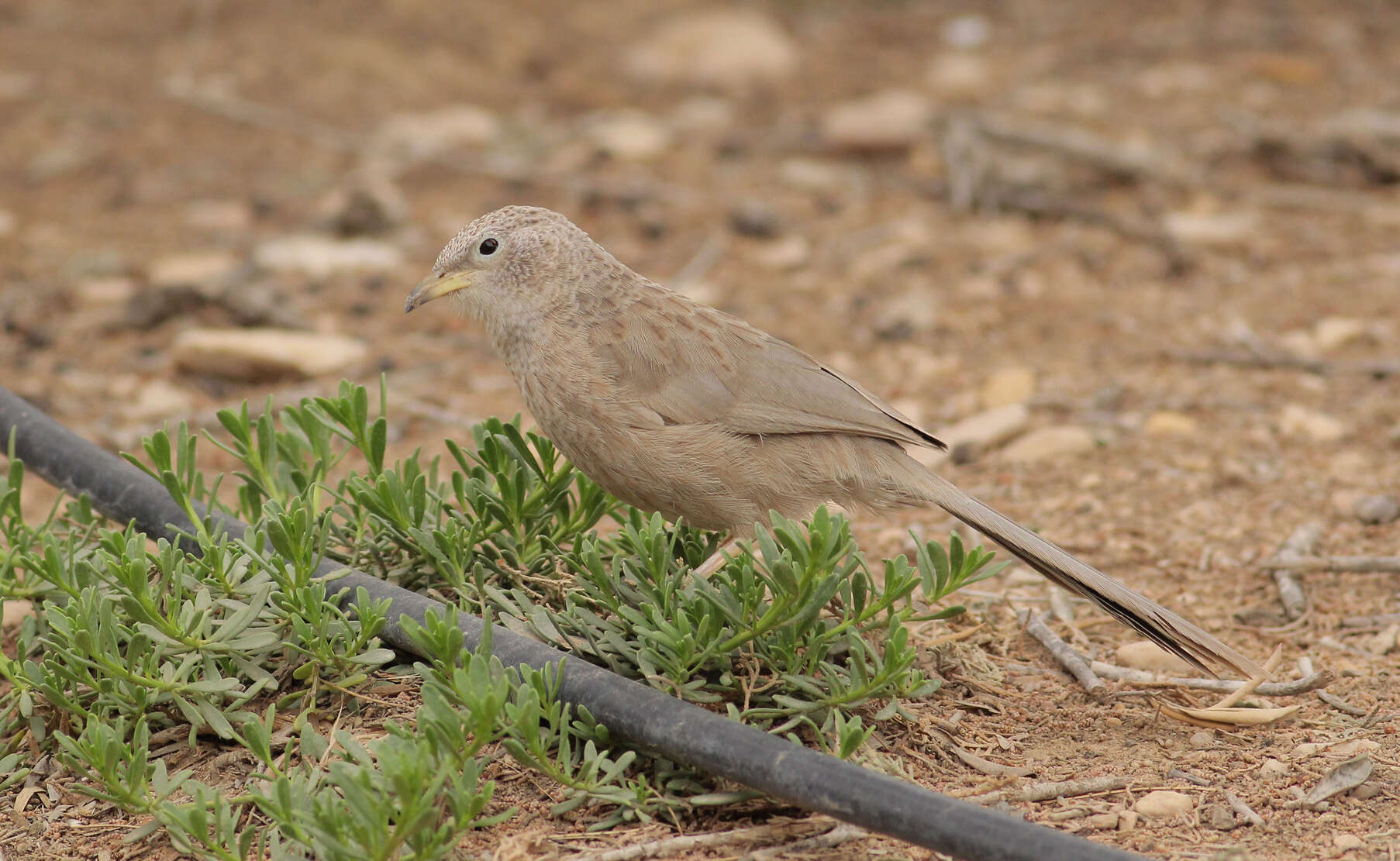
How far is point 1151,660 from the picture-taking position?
427 centimetres

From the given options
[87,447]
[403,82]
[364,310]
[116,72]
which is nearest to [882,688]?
[87,447]

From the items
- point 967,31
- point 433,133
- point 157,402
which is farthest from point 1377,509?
point 967,31

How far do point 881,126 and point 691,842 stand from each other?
724 cm

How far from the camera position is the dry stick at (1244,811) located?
3336 millimetres

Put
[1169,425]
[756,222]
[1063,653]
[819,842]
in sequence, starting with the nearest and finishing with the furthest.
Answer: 1. [819,842]
2. [1063,653]
3. [1169,425]
4. [756,222]

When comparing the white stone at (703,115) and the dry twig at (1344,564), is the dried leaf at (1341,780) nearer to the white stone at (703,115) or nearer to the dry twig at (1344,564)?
the dry twig at (1344,564)

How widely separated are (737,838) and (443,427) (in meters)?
3.58

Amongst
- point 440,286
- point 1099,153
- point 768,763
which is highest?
point 440,286

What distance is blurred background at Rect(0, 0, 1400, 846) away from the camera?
19.0 feet

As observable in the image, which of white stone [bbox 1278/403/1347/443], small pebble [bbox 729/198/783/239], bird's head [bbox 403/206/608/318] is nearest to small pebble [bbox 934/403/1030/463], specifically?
white stone [bbox 1278/403/1347/443]

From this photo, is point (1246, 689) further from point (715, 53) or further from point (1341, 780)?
point (715, 53)

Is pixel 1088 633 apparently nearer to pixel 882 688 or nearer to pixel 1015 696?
pixel 1015 696

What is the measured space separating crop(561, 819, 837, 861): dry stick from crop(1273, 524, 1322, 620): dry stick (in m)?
2.08

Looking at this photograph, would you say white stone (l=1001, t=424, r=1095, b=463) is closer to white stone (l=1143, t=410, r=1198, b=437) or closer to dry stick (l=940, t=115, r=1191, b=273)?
white stone (l=1143, t=410, r=1198, b=437)
